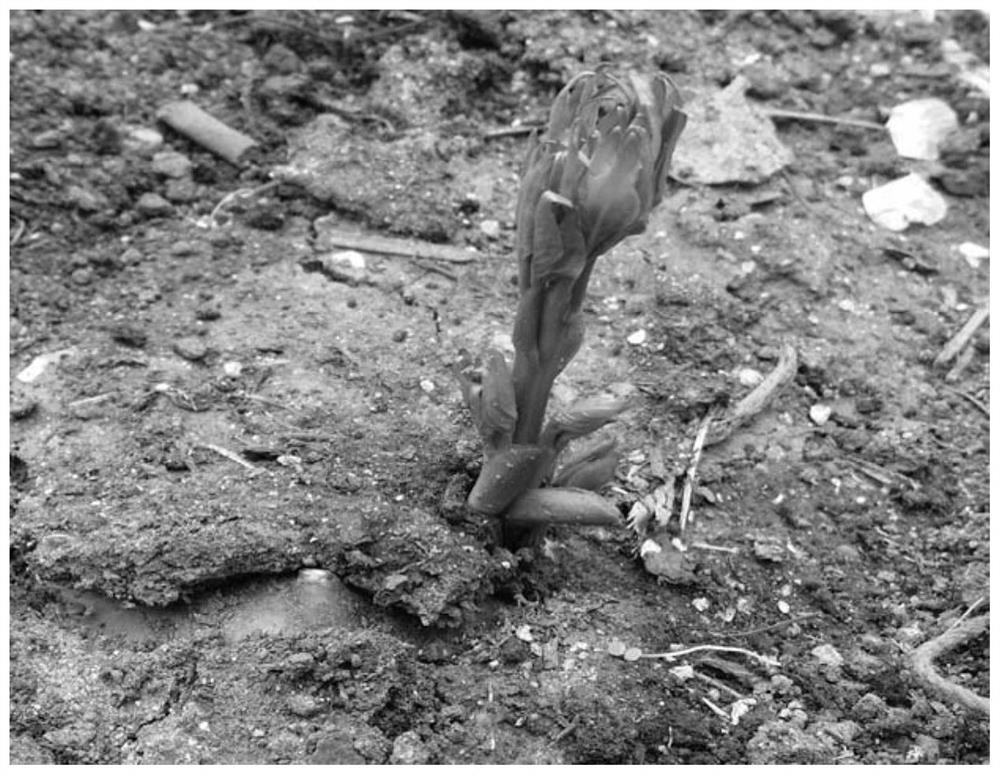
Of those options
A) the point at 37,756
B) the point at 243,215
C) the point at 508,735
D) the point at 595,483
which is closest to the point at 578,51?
the point at 243,215

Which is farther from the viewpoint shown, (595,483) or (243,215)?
(243,215)

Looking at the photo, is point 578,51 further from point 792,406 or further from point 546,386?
point 546,386

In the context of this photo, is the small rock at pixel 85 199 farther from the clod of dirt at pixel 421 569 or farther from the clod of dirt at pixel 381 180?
the clod of dirt at pixel 421 569

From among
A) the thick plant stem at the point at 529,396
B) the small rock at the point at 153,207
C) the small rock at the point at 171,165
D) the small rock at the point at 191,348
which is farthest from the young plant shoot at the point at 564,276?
the small rock at the point at 171,165

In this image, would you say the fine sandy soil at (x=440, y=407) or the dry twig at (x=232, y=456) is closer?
the fine sandy soil at (x=440, y=407)

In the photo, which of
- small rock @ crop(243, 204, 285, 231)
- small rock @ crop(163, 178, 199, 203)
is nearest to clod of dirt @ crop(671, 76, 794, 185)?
small rock @ crop(243, 204, 285, 231)

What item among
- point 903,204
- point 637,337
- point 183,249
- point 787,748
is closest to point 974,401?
point 903,204

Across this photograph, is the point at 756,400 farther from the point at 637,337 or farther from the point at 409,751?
the point at 409,751
